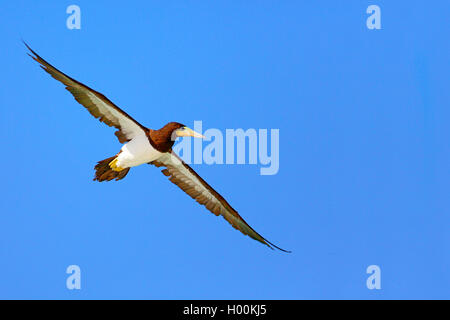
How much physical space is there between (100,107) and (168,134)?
4.59ft

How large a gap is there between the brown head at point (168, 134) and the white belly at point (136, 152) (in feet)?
0.45

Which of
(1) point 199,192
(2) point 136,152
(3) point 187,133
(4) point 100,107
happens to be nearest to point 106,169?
(2) point 136,152

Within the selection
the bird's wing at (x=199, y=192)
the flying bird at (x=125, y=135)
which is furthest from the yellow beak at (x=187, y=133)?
the bird's wing at (x=199, y=192)

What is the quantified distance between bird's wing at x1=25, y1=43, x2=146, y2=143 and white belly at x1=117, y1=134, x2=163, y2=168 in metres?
0.19

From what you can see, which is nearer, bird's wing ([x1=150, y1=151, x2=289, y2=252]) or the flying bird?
the flying bird

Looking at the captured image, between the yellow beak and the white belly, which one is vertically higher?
the yellow beak

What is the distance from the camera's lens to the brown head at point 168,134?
40.3 feet

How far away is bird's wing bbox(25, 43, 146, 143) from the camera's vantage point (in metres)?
11.5

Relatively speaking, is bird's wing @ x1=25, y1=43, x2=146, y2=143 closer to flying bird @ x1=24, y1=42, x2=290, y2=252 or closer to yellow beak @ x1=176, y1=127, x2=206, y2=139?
flying bird @ x1=24, y1=42, x2=290, y2=252

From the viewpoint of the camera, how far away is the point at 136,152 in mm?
12375

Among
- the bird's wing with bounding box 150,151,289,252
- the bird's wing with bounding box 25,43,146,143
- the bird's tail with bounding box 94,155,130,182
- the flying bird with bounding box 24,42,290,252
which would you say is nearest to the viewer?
the bird's wing with bounding box 25,43,146,143

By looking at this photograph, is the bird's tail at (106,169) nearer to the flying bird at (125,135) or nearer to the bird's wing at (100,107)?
the flying bird at (125,135)

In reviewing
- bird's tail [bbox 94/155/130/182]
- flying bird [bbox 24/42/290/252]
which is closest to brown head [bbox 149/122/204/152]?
flying bird [bbox 24/42/290/252]
